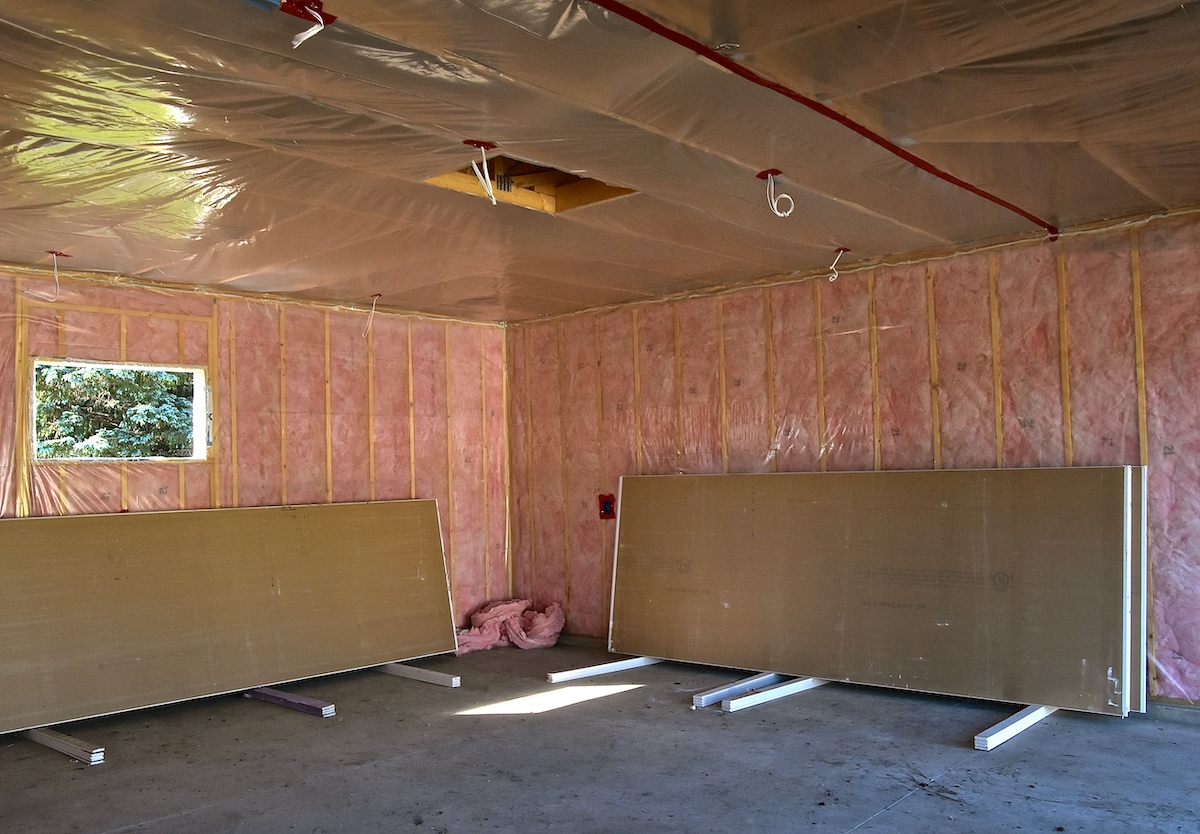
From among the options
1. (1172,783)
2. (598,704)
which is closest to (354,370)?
(598,704)

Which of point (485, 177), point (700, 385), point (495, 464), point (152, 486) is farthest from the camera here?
point (495, 464)

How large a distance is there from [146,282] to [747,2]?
471 centimetres

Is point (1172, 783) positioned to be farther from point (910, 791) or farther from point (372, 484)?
point (372, 484)

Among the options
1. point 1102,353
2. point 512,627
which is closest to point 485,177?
point 1102,353

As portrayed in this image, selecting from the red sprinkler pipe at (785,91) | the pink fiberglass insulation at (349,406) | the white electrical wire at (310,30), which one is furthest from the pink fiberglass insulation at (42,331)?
the red sprinkler pipe at (785,91)

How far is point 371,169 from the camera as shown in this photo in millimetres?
3715

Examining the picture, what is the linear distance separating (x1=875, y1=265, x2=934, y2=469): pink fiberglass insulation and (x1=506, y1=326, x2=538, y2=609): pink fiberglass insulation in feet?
10.3

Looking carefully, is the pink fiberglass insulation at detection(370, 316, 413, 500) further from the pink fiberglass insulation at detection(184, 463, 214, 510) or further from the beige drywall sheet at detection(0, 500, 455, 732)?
the pink fiberglass insulation at detection(184, 463, 214, 510)

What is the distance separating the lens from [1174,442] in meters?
4.68

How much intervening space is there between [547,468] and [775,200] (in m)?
3.82

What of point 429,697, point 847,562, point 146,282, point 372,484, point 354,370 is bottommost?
point 429,697

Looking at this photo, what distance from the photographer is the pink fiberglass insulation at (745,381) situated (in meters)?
6.27

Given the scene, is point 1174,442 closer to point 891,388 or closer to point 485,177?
point 891,388

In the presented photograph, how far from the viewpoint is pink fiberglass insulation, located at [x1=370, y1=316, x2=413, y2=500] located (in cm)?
698
